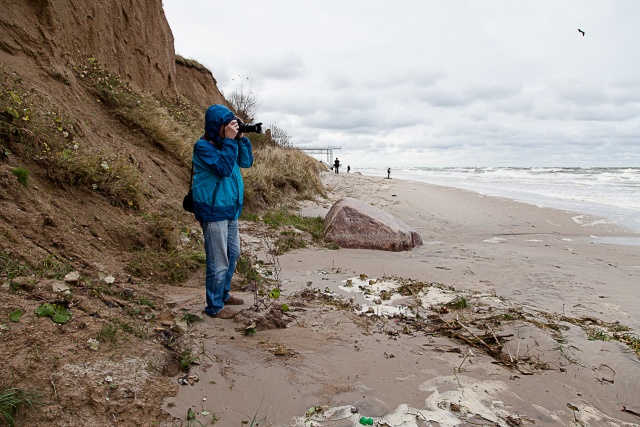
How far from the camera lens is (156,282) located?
4.42 m

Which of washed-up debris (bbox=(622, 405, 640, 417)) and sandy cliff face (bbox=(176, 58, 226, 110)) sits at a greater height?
sandy cliff face (bbox=(176, 58, 226, 110))

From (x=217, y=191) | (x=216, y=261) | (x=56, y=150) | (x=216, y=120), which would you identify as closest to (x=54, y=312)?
(x=216, y=261)

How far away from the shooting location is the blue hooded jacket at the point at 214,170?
347 cm

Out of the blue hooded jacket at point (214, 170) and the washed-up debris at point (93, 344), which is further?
the blue hooded jacket at point (214, 170)

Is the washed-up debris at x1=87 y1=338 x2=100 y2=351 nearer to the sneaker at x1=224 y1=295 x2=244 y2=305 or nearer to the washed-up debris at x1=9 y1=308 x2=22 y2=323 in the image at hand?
the washed-up debris at x1=9 y1=308 x2=22 y2=323

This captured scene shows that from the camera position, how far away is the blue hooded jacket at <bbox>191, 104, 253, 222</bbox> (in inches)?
137

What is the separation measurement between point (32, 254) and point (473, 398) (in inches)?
141

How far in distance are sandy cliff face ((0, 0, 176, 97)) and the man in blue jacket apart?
5746 mm

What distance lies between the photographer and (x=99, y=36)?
9664 mm

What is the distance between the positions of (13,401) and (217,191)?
6.48 ft

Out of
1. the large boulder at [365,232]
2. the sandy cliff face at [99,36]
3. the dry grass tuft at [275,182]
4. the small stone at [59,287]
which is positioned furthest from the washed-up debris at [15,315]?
the dry grass tuft at [275,182]

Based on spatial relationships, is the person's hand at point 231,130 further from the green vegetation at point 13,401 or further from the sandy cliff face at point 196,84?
the sandy cliff face at point 196,84

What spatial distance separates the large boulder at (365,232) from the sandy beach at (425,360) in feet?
5.47

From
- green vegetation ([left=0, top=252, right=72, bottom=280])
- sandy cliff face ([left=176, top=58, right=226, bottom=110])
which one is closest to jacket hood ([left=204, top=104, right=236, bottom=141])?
green vegetation ([left=0, top=252, right=72, bottom=280])
